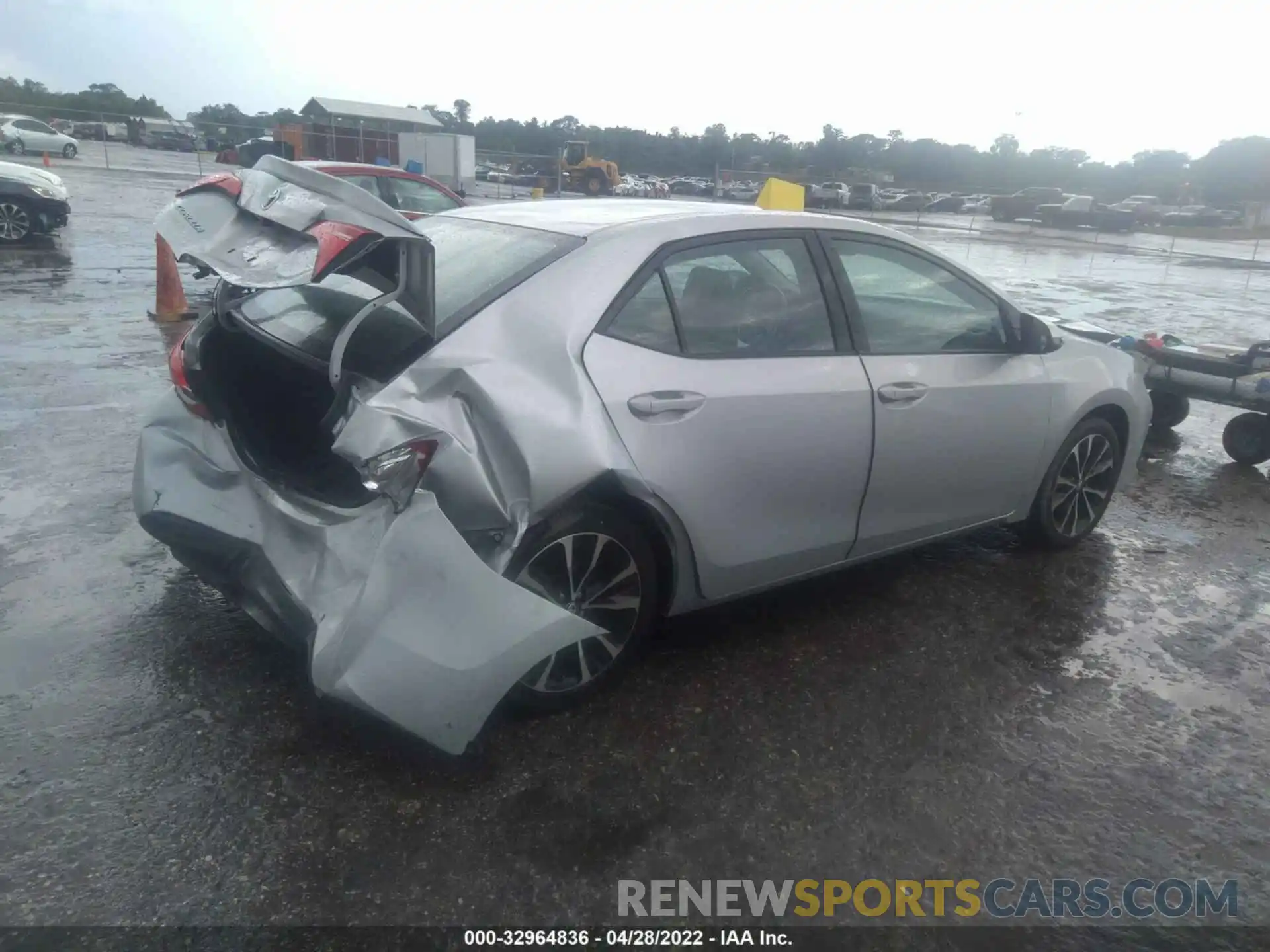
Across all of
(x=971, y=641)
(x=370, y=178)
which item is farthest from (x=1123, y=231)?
(x=971, y=641)

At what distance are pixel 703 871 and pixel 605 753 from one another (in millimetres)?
582

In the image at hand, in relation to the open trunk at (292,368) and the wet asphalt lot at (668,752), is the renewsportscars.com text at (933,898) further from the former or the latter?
the open trunk at (292,368)

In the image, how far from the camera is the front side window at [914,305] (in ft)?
12.8

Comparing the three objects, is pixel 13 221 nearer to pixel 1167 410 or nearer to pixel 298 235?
pixel 298 235

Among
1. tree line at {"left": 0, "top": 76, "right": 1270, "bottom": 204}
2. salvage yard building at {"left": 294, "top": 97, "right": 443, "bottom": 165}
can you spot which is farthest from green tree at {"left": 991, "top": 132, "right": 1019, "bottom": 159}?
salvage yard building at {"left": 294, "top": 97, "right": 443, "bottom": 165}

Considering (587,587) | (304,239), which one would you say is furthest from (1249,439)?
(304,239)

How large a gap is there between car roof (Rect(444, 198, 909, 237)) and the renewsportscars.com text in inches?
84.3

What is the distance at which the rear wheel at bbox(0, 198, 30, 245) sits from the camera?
13586 millimetres

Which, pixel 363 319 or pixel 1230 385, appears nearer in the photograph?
pixel 363 319

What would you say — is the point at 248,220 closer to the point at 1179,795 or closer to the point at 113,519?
the point at 113,519

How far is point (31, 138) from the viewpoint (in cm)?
3597

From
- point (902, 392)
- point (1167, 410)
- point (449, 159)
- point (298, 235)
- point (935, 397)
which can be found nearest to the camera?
point (298, 235)

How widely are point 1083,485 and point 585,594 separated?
2976mm

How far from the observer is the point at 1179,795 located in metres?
3.13
